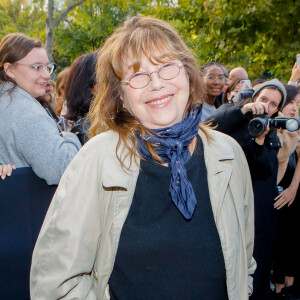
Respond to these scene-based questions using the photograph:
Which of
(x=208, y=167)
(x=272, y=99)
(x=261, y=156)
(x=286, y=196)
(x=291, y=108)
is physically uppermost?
(x=208, y=167)

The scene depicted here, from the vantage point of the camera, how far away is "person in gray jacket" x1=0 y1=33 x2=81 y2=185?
2303mm

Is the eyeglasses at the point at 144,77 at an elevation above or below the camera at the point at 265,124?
above

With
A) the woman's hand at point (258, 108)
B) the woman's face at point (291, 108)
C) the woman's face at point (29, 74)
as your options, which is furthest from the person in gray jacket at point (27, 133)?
the woman's face at point (291, 108)

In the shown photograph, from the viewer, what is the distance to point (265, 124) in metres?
2.73

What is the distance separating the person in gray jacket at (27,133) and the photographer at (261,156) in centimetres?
124

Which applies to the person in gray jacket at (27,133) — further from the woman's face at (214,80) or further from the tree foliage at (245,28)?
the tree foliage at (245,28)

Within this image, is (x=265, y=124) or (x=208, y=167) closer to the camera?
(x=208, y=167)

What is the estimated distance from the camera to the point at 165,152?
155 cm

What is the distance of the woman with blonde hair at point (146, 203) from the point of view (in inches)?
56.6

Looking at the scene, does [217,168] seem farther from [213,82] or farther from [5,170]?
[213,82]

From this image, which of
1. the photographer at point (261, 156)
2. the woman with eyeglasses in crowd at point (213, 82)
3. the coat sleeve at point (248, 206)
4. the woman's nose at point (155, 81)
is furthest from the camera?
the woman with eyeglasses in crowd at point (213, 82)

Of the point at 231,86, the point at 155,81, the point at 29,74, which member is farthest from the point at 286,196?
the point at 155,81

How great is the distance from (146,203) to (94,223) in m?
0.21

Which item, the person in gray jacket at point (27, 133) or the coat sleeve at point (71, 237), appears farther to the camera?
the person in gray jacket at point (27, 133)
